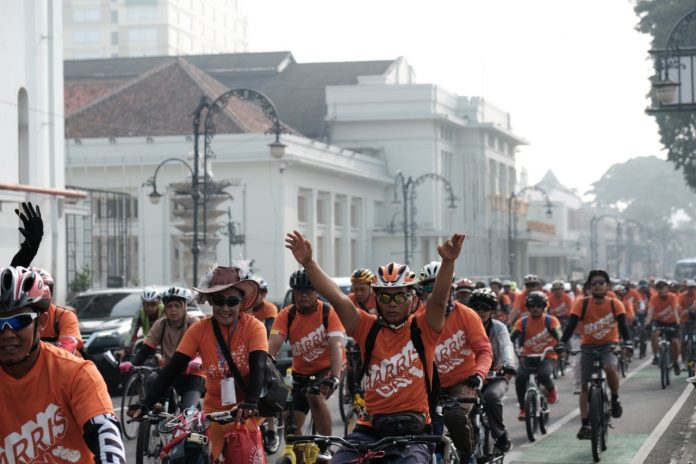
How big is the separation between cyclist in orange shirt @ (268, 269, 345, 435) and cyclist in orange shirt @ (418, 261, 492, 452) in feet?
4.25

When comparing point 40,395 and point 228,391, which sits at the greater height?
point 40,395

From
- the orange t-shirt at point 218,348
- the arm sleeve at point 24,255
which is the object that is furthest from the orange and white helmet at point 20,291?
the orange t-shirt at point 218,348

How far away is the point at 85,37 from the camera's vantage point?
150 meters

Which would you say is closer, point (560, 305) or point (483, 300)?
point (483, 300)

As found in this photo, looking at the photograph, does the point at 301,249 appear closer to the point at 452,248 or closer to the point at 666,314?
the point at 452,248

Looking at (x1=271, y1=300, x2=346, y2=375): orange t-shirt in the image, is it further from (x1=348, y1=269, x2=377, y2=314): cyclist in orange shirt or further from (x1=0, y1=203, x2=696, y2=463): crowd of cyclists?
(x1=348, y1=269, x2=377, y2=314): cyclist in orange shirt

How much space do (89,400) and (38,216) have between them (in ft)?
4.38

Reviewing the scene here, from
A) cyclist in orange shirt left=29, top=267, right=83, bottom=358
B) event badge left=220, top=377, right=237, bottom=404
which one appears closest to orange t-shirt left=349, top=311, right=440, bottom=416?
event badge left=220, top=377, right=237, bottom=404

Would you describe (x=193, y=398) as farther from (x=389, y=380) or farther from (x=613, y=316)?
(x=613, y=316)

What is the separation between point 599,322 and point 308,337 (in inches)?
169

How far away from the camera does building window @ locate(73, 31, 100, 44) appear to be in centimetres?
14900

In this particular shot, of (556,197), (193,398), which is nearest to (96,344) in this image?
(193,398)

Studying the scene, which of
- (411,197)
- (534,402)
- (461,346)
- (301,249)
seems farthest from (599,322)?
(411,197)

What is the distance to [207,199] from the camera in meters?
37.0
